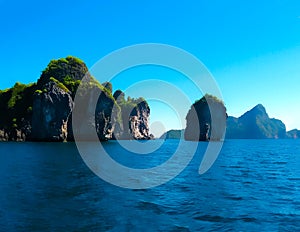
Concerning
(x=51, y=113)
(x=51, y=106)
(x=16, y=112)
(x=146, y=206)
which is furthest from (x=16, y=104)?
(x=146, y=206)

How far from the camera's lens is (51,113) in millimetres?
137625

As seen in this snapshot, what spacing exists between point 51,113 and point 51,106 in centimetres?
363

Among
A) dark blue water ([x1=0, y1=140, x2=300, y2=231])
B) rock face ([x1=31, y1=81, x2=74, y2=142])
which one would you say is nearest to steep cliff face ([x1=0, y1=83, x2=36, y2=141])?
rock face ([x1=31, y1=81, x2=74, y2=142])

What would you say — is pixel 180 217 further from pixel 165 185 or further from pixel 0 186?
pixel 0 186

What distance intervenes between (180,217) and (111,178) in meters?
16.9

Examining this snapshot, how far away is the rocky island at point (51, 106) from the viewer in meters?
137

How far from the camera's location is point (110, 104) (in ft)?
518

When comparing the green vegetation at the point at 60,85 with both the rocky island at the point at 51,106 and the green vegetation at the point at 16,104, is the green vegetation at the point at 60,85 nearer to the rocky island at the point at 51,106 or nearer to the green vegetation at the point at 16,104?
the rocky island at the point at 51,106

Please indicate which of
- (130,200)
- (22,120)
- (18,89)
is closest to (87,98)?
(22,120)

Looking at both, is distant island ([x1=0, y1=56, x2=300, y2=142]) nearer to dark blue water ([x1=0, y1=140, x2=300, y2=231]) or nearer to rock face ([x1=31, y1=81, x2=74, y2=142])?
rock face ([x1=31, y1=81, x2=74, y2=142])

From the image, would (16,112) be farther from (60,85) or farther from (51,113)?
(60,85)

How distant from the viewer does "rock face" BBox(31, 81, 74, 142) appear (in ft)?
448

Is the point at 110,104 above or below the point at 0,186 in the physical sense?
above

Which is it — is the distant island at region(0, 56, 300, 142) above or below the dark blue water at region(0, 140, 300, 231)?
above
